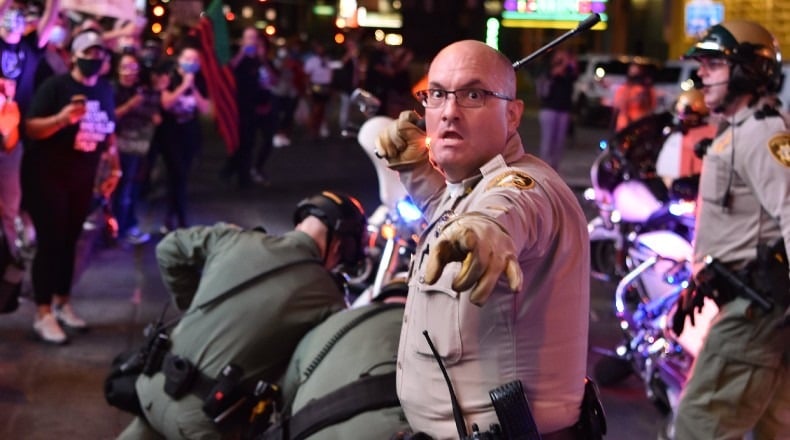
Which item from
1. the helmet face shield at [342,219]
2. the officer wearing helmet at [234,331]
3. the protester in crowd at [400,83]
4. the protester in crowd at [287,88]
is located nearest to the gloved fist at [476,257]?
the officer wearing helmet at [234,331]

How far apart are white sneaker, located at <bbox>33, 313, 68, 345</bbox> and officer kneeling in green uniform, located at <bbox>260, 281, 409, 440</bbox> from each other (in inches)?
152

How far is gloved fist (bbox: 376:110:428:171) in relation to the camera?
353cm

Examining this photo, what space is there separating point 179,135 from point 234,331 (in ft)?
24.2

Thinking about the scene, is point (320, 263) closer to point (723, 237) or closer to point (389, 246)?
point (723, 237)

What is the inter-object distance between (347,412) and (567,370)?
2.50ft

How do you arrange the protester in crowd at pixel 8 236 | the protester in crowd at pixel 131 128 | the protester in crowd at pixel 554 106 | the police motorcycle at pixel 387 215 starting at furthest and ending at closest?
the protester in crowd at pixel 554 106 → the protester in crowd at pixel 131 128 → the protester in crowd at pixel 8 236 → the police motorcycle at pixel 387 215

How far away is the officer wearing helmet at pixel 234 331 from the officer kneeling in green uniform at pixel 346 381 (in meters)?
0.17

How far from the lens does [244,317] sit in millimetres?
4219

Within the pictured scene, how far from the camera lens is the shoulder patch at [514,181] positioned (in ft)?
8.64

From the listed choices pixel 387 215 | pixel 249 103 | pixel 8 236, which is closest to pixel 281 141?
pixel 249 103

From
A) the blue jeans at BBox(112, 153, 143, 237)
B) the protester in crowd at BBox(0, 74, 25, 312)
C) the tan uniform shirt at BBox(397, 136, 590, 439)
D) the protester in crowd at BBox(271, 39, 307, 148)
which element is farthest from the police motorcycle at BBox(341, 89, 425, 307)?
the protester in crowd at BBox(271, 39, 307, 148)

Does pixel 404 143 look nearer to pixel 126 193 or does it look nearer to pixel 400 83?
pixel 126 193

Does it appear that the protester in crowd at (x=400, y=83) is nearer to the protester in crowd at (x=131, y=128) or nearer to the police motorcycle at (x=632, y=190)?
the protester in crowd at (x=131, y=128)

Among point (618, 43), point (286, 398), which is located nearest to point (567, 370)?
point (286, 398)
